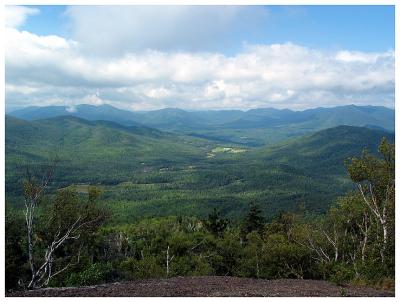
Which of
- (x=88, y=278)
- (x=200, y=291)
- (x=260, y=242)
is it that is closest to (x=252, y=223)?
(x=260, y=242)

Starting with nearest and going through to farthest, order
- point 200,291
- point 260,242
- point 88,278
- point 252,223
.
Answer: point 200,291, point 88,278, point 260,242, point 252,223

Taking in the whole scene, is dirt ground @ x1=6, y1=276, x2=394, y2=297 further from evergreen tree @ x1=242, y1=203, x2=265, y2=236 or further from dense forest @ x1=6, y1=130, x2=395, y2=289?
evergreen tree @ x1=242, y1=203, x2=265, y2=236

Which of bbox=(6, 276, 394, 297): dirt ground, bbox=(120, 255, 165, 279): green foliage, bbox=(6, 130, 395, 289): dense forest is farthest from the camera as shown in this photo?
bbox=(120, 255, 165, 279): green foliage

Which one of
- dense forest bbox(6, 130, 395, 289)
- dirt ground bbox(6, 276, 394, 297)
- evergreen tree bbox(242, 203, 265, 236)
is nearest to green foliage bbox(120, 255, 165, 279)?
dense forest bbox(6, 130, 395, 289)

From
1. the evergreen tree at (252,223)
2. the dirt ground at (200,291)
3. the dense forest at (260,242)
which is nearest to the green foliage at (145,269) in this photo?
the dense forest at (260,242)

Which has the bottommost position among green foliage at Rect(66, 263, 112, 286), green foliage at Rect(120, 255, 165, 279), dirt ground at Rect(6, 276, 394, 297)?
green foliage at Rect(120, 255, 165, 279)

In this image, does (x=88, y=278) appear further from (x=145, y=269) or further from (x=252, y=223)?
(x=252, y=223)

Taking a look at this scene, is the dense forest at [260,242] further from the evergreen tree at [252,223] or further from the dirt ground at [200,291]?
the evergreen tree at [252,223]

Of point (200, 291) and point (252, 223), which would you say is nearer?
point (200, 291)

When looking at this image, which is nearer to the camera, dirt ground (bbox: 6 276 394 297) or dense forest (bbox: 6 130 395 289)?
dirt ground (bbox: 6 276 394 297)

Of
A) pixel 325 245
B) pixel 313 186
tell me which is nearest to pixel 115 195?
pixel 313 186

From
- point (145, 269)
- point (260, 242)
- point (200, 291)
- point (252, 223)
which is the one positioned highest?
point (200, 291)

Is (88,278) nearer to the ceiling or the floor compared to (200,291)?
nearer to the floor
